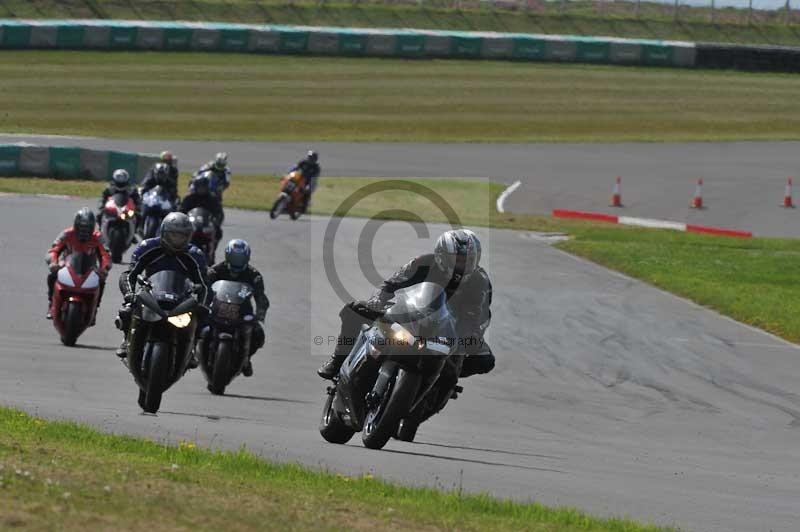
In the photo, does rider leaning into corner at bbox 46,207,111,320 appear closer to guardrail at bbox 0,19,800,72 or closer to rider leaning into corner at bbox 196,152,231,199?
rider leaning into corner at bbox 196,152,231,199

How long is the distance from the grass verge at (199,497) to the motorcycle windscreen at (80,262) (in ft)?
23.8

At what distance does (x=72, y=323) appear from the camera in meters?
16.4

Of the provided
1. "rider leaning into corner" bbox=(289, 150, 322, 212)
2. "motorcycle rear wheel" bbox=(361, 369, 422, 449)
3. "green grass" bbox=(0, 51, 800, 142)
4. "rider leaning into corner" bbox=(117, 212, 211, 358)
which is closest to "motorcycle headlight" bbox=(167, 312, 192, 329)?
"rider leaning into corner" bbox=(117, 212, 211, 358)

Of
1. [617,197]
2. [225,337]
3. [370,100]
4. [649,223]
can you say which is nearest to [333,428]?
[225,337]

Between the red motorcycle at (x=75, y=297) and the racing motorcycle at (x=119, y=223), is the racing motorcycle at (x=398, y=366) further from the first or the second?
the racing motorcycle at (x=119, y=223)

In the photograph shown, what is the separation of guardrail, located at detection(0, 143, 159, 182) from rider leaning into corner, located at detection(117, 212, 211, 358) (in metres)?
23.6

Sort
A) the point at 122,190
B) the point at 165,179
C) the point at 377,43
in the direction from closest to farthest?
1. the point at 122,190
2. the point at 165,179
3. the point at 377,43

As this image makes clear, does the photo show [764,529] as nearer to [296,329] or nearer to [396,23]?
[296,329]

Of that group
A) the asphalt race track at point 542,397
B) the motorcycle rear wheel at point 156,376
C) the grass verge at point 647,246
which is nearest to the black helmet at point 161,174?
the asphalt race track at point 542,397

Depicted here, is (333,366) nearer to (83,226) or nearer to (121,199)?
(83,226)

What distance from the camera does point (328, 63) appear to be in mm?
57438

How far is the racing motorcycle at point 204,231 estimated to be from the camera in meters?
21.8

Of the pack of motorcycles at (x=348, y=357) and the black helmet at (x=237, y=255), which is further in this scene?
the black helmet at (x=237, y=255)

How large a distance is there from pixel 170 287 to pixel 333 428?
7.20 ft
